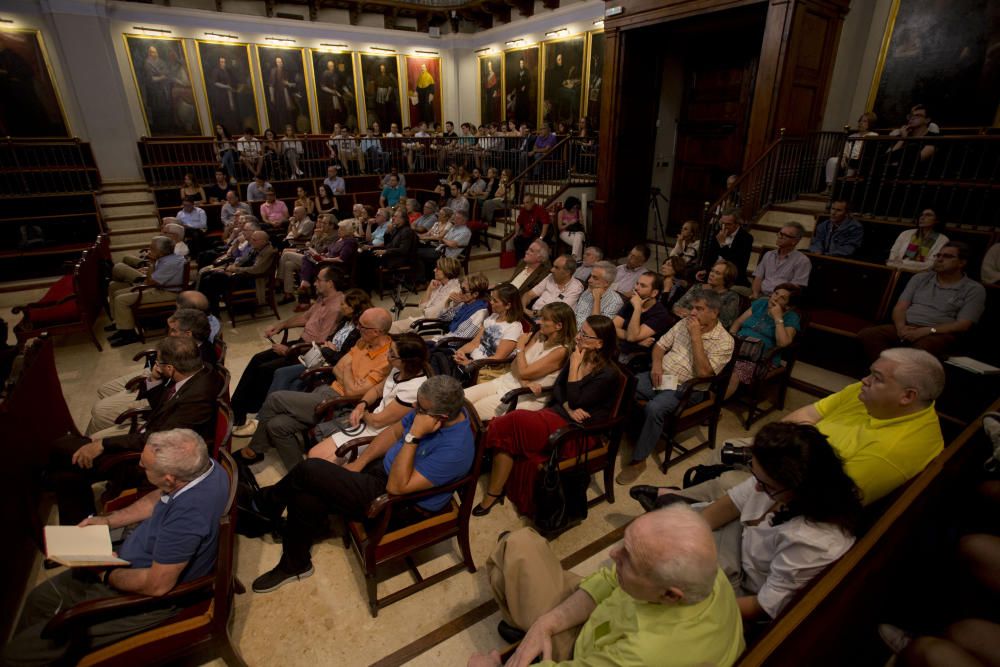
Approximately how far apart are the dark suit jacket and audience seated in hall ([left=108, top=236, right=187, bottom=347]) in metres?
3.29

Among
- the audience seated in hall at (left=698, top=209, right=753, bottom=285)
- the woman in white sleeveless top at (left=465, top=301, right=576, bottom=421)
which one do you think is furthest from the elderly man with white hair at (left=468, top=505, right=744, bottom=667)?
the audience seated in hall at (left=698, top=209, right=753, bottom=285)

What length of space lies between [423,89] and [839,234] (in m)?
12.2

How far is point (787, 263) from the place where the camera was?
14.8ft

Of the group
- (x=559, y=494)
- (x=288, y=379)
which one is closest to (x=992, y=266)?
(x=559, y=494)

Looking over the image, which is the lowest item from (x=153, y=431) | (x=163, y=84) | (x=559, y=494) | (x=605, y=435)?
(x=559, y=494)

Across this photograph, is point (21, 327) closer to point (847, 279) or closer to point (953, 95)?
point (847, 279)

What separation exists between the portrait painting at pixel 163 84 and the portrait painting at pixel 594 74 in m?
9.11

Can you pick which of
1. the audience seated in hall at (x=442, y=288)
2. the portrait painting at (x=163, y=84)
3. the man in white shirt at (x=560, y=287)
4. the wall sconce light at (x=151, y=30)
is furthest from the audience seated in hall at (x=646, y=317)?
the wall sconce light at (x=151, y=30)

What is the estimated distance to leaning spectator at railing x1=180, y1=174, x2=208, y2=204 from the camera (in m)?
8.82

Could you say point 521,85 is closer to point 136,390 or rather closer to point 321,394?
point 321,394

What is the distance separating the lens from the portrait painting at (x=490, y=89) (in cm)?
1302

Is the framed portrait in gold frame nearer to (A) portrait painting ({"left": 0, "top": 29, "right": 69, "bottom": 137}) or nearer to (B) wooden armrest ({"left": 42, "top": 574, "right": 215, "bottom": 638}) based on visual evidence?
(A) portrait painting ({"left": 0, "top": 29, "right": 69, "bottom": 137})

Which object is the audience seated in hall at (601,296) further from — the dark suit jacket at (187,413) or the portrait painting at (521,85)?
the portrait painting at (521,85)

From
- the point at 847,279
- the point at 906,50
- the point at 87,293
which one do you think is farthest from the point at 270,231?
the point at 906,50
